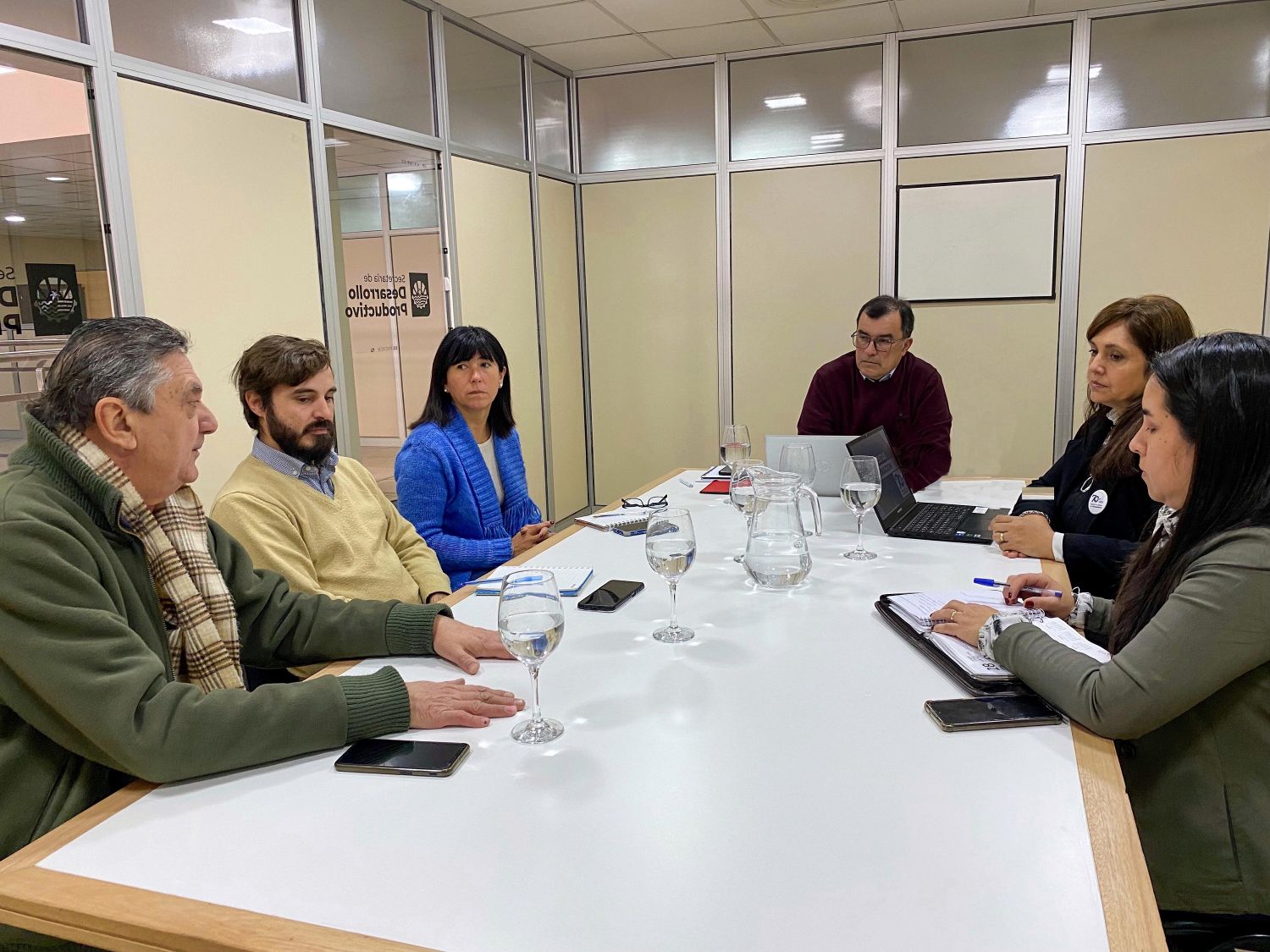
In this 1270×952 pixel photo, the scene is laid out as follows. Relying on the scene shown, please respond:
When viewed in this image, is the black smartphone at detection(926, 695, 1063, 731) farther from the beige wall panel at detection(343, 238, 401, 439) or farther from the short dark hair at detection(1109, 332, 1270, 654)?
the beige wall panel at detection(343, 238, 401, 439)

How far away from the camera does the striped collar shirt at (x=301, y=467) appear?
208 centimetres

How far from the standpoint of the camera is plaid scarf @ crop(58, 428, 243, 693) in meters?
1.39

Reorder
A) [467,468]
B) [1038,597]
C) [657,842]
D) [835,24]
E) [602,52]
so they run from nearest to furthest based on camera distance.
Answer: [657,842]
[1038,597]
[467,468]
[835,24]
[602,52]

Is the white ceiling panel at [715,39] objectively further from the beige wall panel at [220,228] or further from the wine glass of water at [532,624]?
the wine glass of water at [532,624]

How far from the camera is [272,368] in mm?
2109

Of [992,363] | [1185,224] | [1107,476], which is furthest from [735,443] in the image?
[1185,224]

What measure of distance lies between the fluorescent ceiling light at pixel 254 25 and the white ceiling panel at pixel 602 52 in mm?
1962

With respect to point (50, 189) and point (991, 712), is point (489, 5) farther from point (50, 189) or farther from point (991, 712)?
point (991, 712)

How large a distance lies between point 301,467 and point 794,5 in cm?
353

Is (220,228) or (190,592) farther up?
(220,228)

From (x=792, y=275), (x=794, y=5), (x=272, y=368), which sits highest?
(x=794, y=5)

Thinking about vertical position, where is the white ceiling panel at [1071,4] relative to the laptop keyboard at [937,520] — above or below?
above

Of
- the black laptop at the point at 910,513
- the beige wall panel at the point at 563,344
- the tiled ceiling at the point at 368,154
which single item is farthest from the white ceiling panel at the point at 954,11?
the black laptop at the point at 910,513

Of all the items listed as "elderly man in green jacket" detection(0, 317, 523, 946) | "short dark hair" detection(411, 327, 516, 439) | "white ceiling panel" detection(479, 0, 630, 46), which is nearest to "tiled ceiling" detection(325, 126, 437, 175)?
"white ceiling panel" detection(479, 0, 630, 46)
